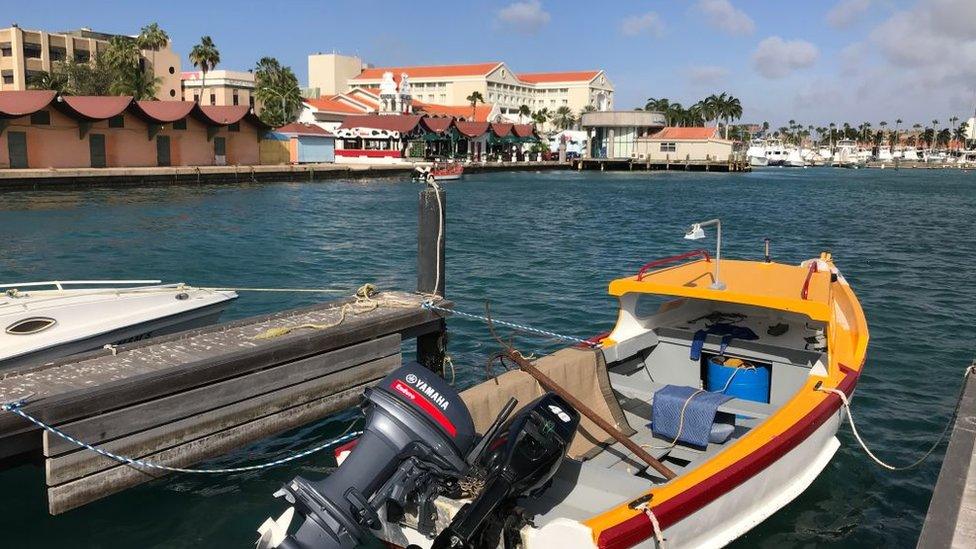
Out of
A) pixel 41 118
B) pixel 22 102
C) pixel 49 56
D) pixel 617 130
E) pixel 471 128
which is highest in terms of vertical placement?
pixel 49 56

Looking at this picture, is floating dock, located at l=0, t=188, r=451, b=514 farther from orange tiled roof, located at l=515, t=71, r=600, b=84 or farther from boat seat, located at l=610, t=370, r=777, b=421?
orange tiled roof, located at l=515, t=71, r=600, b=84

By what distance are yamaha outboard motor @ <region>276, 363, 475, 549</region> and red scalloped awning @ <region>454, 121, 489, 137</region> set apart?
8014 cm

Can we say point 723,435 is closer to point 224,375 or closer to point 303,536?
point 303,536

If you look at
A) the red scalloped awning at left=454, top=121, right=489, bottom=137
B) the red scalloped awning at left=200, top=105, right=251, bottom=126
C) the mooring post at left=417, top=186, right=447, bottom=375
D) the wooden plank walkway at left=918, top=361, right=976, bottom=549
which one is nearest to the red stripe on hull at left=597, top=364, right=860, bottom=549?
the wooden plank walkway at left=918, top=361, right=976, bottom=549

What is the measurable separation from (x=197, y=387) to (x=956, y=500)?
6.01 meters

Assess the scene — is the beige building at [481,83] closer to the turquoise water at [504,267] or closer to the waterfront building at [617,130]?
the waterfront building at [617,130]

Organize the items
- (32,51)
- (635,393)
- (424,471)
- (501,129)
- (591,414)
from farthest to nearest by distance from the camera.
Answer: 1. (501,129)
2. (32,51)
3. (635,393)
4. (591,414)
5. (424,471)

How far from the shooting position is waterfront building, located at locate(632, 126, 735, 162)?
352ft

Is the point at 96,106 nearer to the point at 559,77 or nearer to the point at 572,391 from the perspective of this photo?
the point at 572,391

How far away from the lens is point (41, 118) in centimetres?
4716

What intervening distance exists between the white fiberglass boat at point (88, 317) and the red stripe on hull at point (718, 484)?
6.21m

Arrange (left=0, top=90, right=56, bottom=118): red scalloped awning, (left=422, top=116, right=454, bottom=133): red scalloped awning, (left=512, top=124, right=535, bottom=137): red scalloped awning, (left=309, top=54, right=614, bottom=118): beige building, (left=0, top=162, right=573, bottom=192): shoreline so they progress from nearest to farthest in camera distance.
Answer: (left=0, top=162, right=573, bottom=192): shoreline, (left=0, top=90, right=56, bottom=118): red scalloped awning, (left=422, top=116, right=454, bottom=133): red scalloped awning, (left=512, top=124, right=535, bottom=137): red scalloped awning, (left=309, top=54, right=614, bottom=118): beige building

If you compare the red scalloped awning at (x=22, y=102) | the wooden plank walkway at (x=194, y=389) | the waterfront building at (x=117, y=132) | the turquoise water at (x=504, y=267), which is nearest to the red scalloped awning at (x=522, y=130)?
the waterfront building at (x=117, y=132)

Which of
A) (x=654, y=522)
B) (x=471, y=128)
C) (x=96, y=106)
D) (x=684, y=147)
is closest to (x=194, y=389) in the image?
(x=654, y=522)
